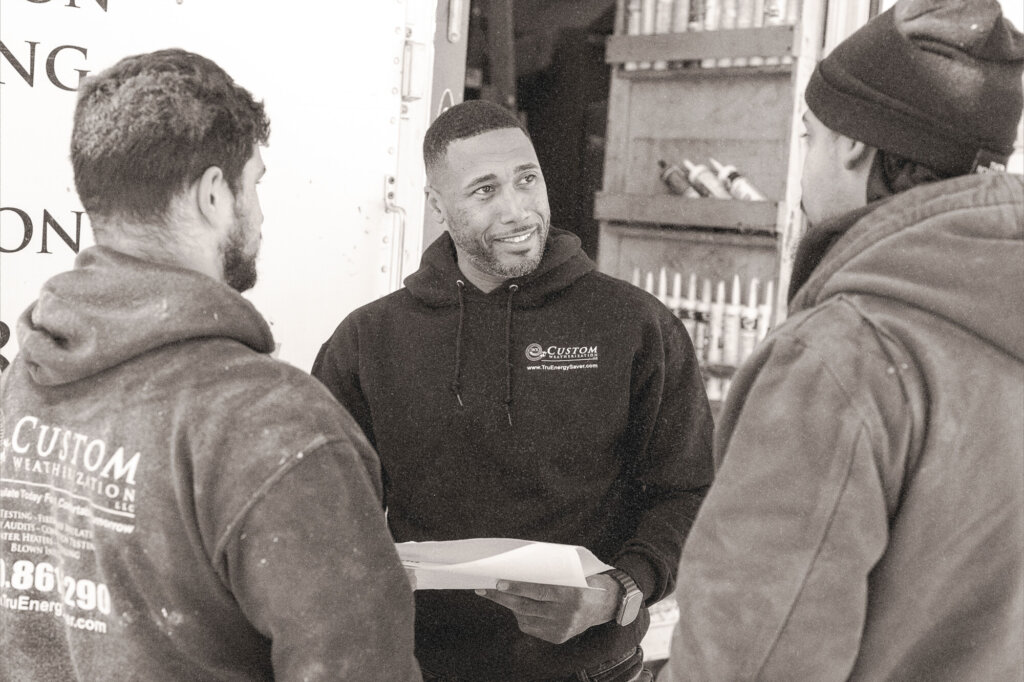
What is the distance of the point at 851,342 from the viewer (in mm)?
1343

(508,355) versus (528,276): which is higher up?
(528,276)

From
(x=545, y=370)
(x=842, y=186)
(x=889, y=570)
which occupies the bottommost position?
(x=545, y=370)

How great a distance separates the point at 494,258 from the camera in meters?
2.60

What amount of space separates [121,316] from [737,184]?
11.4 feet

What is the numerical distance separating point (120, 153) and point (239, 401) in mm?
374

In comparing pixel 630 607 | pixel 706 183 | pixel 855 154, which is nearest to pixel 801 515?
pixel 855 154

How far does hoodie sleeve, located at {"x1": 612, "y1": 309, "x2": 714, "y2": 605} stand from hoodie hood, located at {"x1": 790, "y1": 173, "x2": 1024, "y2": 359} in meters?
1.09

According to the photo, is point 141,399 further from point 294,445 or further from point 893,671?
point 893,671

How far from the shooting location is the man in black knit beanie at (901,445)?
4.34ft

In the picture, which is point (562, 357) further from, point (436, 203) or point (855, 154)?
→ point (855, 154)

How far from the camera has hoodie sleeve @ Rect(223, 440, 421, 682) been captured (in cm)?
138

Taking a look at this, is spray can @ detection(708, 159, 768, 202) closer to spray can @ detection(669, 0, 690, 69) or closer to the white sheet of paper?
spray can @ detection(669, 0, 690, 69)

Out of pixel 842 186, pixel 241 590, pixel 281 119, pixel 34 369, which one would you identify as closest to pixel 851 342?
pixel 842 186

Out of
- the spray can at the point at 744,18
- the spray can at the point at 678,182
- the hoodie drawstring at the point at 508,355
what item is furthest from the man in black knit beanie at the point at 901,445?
the spray can at the point at 678,182
